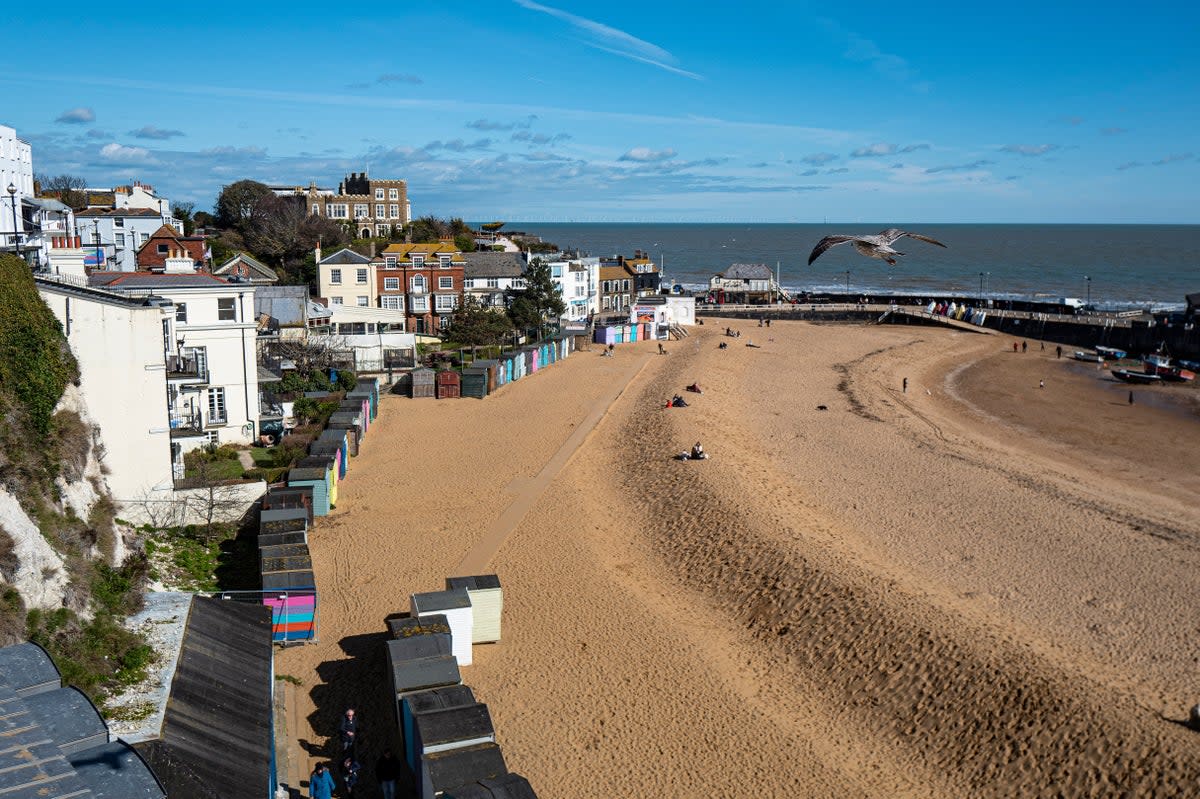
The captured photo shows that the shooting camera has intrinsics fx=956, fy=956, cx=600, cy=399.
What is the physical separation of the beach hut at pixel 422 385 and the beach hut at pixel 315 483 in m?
16.4

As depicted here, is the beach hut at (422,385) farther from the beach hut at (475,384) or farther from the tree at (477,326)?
the tree at (477,326)

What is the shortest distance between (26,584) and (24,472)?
10.2 feet

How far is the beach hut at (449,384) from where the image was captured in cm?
4109

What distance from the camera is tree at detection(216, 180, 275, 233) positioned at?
82.0 meters

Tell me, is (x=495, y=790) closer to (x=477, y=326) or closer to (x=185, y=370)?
(x=185, y=370)

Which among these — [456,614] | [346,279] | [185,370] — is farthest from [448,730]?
[346,279]

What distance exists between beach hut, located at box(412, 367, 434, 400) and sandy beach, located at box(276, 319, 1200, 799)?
14.0 ft

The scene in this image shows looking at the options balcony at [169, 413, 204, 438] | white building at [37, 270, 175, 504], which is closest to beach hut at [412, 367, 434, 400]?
balcony at [169, 413, 204, 438]

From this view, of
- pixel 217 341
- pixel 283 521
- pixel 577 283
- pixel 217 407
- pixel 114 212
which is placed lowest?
pixel 283 521

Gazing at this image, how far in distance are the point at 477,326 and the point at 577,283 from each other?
1674cm

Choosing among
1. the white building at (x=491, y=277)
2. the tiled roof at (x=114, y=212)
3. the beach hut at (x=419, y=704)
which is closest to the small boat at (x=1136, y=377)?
the white building at (x=491, y=277)

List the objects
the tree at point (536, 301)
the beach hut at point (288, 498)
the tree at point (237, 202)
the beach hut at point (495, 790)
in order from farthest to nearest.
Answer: the tree at point (237, 202)
the tree at point (536, 301)
the beach hut at point (288, 498)
the beach hut at point (495, 790)

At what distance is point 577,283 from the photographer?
2665 inches

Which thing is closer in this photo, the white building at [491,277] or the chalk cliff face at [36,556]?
the chalk cliff face at [36,556]
